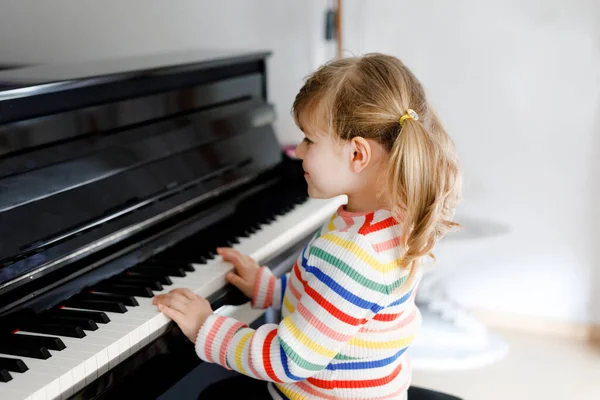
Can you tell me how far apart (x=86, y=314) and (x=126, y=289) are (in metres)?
0.14

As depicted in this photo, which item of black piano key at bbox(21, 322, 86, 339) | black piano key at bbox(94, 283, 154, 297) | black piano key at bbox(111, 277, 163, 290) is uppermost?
black piano key at bbox(21, 322, 86, 339)

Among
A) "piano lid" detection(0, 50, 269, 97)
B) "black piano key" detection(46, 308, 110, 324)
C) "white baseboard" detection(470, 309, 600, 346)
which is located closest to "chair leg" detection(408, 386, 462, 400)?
"black piano key" detection(46, 308, 110, 324)

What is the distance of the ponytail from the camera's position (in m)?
1.24

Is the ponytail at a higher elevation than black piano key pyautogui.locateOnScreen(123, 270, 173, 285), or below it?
higher

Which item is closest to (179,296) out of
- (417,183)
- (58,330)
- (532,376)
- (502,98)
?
(58,330)

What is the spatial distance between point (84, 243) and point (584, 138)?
2.13 m

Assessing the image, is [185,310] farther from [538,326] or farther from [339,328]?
[538,326]

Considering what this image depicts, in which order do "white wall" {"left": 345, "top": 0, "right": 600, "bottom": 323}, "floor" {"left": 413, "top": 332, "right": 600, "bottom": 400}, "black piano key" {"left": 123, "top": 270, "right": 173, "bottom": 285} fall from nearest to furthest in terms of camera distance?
"black piano key" {"left": 123, "top": 270, "right": 173, "bottom": 285}, "floor" {"left": 413, "top": 332, "right": 600, "bottom": 400}, "white wall" {"left": 345, "top": 0, "right": 600, "bottom": 323}

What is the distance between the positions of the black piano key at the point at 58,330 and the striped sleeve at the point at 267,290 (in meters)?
0.46

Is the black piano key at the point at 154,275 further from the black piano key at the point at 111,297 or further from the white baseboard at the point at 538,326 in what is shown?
the white baseboard at the point at 538,326

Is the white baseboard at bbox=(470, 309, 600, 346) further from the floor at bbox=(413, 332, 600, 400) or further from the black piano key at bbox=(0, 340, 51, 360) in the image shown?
the black piano key at bbox=(0, 340, 51, 360)

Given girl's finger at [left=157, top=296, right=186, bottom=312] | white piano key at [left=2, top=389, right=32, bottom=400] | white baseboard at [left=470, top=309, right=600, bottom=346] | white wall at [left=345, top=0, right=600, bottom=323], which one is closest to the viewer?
white piano key at [left=2, top=389, right=32, bottom=400]

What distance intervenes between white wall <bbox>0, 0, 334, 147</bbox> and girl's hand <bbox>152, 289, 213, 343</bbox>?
186 centimetres

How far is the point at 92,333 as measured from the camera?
1.27 meters
